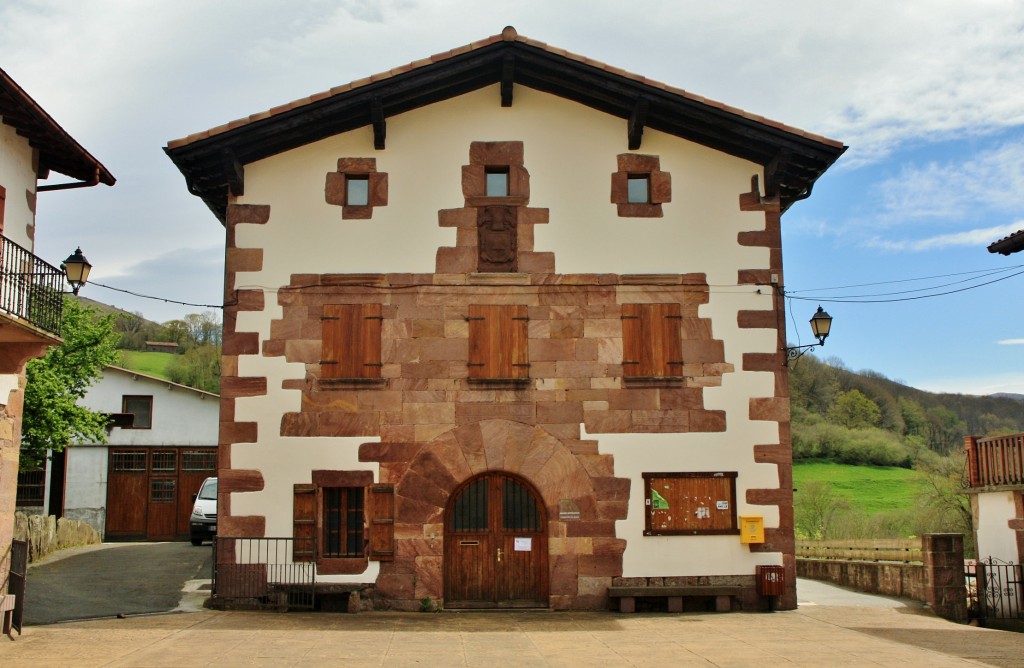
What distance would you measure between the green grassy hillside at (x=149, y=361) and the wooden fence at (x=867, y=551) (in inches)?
1598

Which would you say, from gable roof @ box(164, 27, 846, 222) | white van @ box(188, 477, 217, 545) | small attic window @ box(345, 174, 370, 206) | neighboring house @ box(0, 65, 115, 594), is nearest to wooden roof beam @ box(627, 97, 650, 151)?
gable roof @ box(164, 27, 846, 222)

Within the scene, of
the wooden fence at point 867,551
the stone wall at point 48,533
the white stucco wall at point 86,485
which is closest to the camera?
the wooden fence at point 867,551

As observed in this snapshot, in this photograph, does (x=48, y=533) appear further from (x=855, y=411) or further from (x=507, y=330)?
(x=855, y=411)

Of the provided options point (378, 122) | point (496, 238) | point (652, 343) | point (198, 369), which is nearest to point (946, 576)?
→ point (652, 343)

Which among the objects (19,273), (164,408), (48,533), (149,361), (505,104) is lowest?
(48,533)

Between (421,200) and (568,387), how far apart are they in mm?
3510

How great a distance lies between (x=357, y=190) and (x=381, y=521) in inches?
192

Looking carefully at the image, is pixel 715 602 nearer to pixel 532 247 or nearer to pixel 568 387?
pixel 568 387

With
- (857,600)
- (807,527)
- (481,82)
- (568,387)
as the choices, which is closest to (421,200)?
(481,82)

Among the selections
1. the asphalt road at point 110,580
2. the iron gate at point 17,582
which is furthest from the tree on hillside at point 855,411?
the iron gate at point 17,582

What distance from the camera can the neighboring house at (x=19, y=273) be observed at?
40.3ft

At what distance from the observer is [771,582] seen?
1455 centimetres

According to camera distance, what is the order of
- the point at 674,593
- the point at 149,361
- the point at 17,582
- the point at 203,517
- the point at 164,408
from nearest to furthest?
the point at 17,582 < the point at 674,593 < the point at 203,517 < the point at 164,408 < the point at 149,361

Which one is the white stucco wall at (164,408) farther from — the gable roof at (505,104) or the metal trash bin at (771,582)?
the metal trash bin at (771,582)
